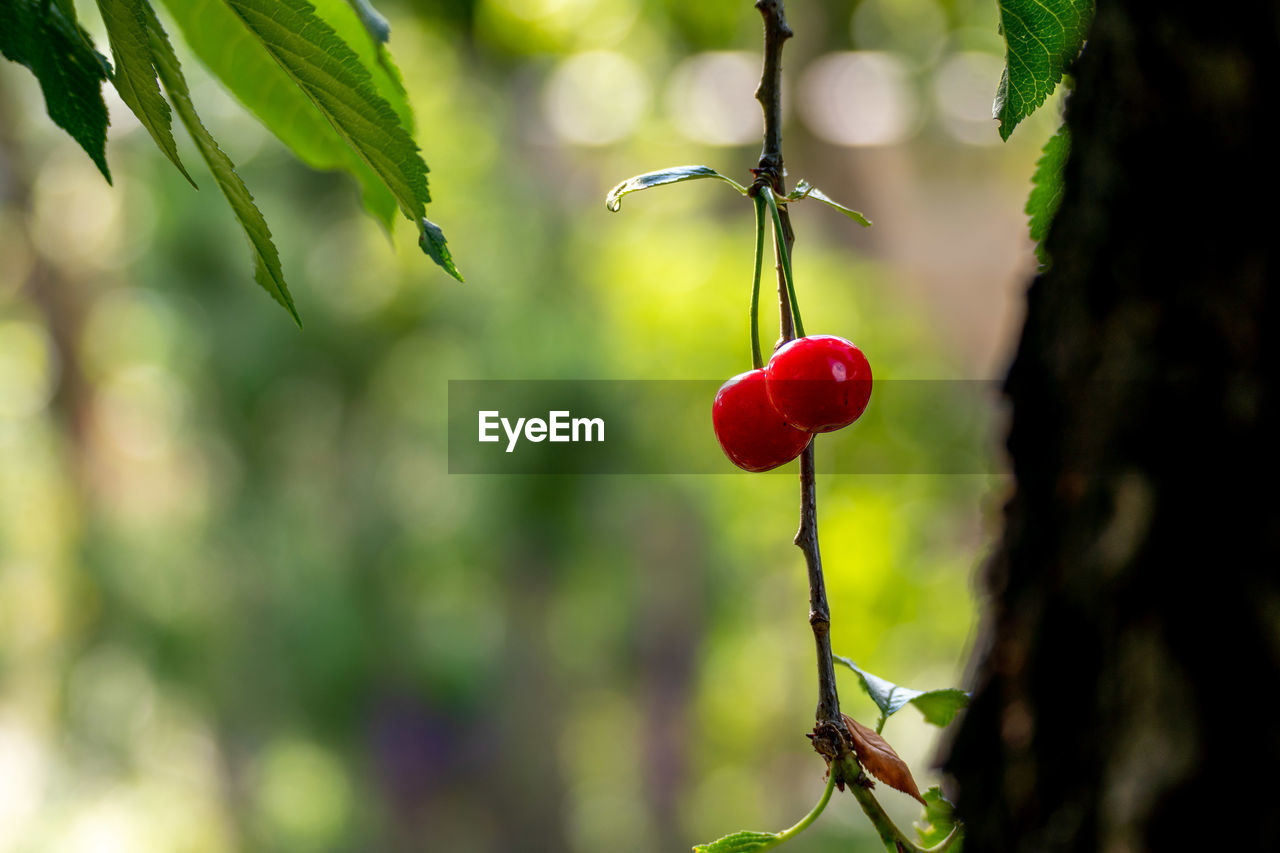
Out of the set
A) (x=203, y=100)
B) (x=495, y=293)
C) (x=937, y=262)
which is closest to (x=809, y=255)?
(x=937, y=262)

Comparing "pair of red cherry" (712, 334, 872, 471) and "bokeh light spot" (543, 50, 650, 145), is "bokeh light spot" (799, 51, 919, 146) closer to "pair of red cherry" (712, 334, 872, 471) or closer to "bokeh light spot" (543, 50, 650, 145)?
"bokeh light spot" (543, 50, 650, 145)

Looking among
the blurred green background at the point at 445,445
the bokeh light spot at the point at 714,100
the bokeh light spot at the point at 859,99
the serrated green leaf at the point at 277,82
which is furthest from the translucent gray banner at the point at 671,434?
the serrated green leaf at the point at 277,82

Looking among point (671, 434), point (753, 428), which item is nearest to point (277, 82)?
point (753, 428)

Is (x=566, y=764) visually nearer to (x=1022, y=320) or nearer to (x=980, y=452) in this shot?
(x=980, y=452)

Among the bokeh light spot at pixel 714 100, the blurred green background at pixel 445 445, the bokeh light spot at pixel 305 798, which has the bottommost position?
the bokeh light spot at pixel 305 798

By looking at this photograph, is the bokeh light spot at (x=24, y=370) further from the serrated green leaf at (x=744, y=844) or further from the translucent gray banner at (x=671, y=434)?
the serrated green leaf at (x=744, y=844)
